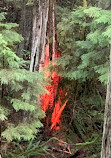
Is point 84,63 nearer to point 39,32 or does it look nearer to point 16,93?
point 16,93

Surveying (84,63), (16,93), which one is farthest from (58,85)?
(16,93)

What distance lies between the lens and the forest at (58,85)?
5066 mm

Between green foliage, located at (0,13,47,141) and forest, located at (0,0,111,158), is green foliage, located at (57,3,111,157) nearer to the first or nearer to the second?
forest, located at (0,0,111,158)

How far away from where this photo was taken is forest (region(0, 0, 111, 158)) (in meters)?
5.07

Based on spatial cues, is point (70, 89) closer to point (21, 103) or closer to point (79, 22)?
point (79, 22)

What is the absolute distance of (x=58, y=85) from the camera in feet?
25.5

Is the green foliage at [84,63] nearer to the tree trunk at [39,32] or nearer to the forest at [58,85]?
the forest at [58,85]

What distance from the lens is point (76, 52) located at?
692 cm

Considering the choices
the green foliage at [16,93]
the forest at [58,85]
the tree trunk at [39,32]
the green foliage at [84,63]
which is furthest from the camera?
→ the tree trunk at [39,32]

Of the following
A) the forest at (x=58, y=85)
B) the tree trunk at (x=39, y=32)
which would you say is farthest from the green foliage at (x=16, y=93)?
the tree trunk at (x=39, y=32)

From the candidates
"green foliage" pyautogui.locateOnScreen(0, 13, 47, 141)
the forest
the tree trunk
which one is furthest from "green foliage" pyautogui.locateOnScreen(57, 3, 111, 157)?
"green foliage" pyautogui.locateOnScreen(0, 13, 47, 141)

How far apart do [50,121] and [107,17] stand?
3853 millimetres

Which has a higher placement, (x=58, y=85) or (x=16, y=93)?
(x=16, y=93)

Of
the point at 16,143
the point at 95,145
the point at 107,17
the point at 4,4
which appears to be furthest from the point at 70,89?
the point at 4,4
